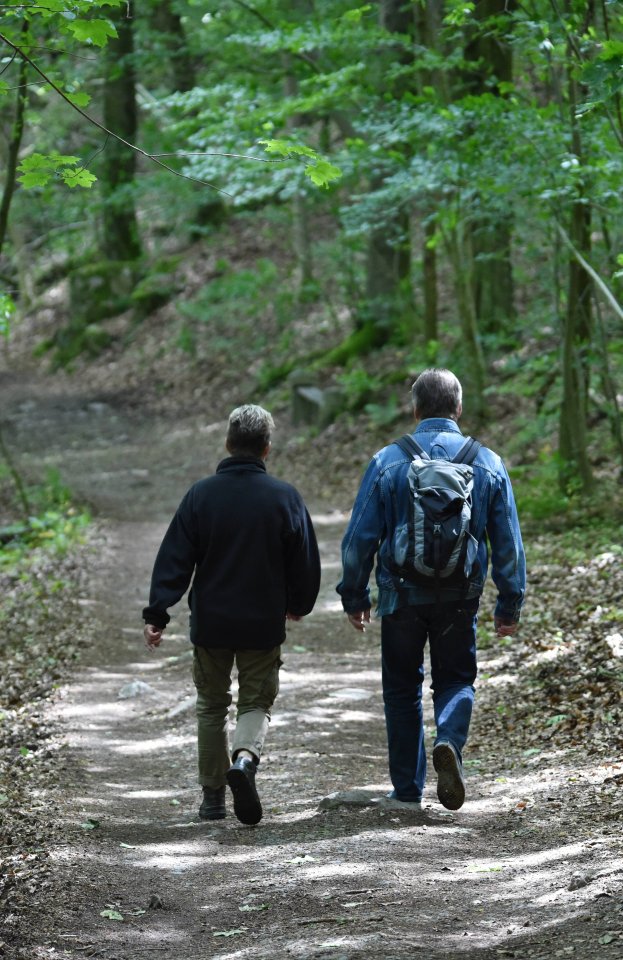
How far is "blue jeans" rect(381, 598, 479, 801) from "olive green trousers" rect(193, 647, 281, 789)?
0.61m

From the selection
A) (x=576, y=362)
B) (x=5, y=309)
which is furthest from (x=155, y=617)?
(x=576, y=362)

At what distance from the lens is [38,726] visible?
6.89 metres

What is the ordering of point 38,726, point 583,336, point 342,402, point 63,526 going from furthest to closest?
point 342,402 → point 63,526 → point 583,336 → point 38,726

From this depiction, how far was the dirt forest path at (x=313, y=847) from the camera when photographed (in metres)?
3.68

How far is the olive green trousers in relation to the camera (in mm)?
5113

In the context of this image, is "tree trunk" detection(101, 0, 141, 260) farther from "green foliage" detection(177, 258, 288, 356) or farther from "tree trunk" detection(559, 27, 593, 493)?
"tree trunk" detection(559, 27, 593, 493)

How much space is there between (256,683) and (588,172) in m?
5.40

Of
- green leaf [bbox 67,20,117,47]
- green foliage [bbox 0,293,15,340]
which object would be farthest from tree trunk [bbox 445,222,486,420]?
green leaf [bbox 67,20,117,47]

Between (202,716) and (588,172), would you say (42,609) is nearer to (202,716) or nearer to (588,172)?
(202,716)

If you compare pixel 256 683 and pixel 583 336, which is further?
pixel 583 336

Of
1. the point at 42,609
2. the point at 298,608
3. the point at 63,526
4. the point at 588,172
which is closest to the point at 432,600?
the point at 298,608

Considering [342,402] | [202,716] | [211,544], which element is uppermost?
[342,402]

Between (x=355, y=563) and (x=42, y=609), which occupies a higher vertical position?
(x=355, y=563)

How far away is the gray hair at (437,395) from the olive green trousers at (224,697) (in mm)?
1365
